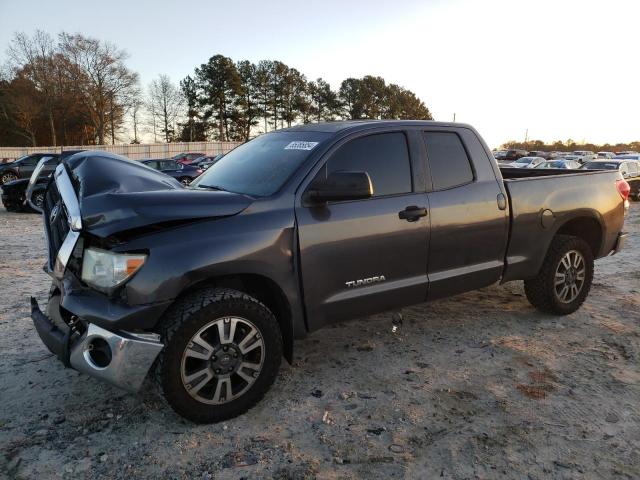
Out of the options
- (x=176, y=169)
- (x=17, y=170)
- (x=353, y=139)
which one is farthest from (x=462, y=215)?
(x=17, y=170)

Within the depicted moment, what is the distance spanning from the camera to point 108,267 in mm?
2645

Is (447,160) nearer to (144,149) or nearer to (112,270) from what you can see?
(112,270)

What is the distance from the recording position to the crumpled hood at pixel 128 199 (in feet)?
8.64

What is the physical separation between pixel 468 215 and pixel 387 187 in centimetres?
79

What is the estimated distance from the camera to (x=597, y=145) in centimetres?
9481

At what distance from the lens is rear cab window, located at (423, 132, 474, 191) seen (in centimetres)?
381

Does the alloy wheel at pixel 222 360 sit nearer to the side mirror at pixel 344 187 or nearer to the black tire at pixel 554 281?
the side mirror at pixel 344 187

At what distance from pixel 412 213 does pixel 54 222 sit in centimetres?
239

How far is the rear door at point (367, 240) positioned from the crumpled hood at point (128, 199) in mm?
548

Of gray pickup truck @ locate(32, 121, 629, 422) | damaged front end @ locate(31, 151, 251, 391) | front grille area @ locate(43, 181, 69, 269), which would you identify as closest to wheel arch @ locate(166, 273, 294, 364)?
gray pickup truck @ locate(32, 121, 629, 422)

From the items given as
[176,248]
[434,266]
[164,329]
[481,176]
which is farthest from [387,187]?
[164,329]

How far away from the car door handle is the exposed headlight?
5.90ft

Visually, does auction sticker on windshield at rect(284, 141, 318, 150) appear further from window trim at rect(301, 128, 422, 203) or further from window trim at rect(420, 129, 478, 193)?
window trim at rect(420, 129, 478, 193)

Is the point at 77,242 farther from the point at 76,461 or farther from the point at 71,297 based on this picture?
the point at 76,461
